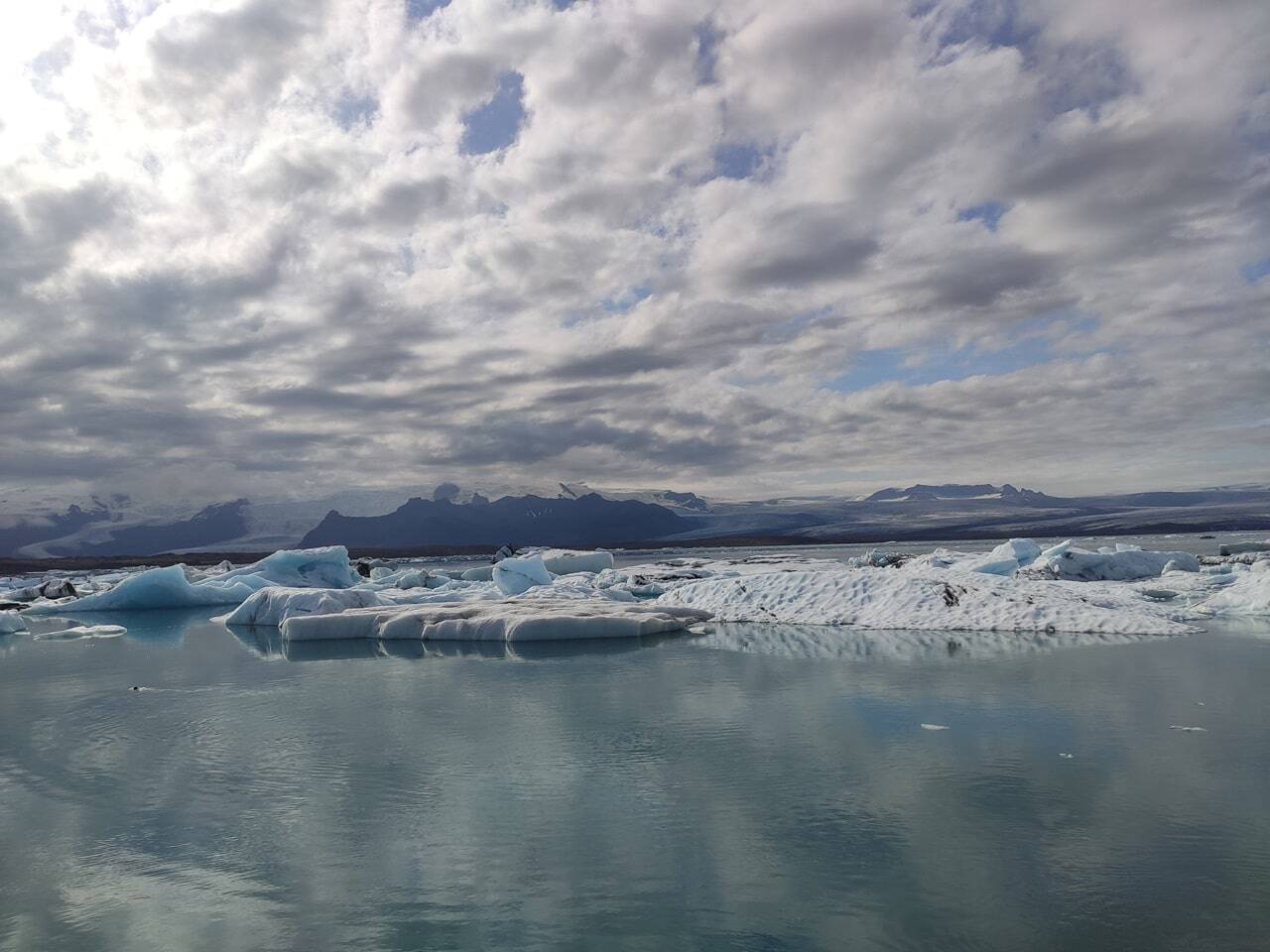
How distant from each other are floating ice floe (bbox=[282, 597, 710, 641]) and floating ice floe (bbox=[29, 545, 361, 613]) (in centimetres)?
1263

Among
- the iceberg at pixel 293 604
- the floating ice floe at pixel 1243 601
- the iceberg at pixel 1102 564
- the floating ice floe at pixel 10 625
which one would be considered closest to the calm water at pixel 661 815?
the floating ice floe at pixel 1243 601

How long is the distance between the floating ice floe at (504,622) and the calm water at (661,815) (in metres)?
5.88

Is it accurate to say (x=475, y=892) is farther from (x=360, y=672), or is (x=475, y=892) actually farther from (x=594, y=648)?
(x=594, y=648)

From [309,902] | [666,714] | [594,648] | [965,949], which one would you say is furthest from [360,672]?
[965,949]

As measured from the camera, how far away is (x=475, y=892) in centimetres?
486

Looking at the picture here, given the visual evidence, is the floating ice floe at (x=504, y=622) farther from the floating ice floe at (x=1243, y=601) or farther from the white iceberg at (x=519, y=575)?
the floating ice floe at (x=1243, y=601)

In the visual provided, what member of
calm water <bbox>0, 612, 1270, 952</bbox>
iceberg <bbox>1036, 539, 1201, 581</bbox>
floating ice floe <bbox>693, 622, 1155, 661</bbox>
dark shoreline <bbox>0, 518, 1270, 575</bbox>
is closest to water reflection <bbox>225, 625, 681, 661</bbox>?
floating ice floe <bbox>693, 622, 1155, 661</bbox>

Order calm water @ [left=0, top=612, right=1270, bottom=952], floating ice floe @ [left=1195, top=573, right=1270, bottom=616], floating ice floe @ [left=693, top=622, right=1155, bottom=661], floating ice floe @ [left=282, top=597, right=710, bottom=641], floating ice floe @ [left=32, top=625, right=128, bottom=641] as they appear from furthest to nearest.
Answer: floating ice floe @ [left=32, top=625, right=128, bottom=641] → floating ice floe @ [left=1195, top=573, right=1270, bottom=616] → floating ice floe @ [left=282, top=597, right=710, bottom=641] → floating ice floe @ [left=693, top=622, right=1155, bottom=661] → calm water @ [left=0, top=612, right=1270, bottom=952]

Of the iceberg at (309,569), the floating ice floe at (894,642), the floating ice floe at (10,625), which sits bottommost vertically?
the floating ice floe at (894,642)

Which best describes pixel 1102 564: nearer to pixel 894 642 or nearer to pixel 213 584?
pixel 894 642

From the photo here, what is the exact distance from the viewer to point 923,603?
58.2 ft

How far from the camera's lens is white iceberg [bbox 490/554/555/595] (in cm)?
2949

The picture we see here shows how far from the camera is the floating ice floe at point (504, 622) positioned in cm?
1766

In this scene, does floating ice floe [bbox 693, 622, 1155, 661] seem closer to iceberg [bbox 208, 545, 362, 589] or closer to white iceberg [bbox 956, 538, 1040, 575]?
white iceberg [bbox 956, 538, 1040, 575]
